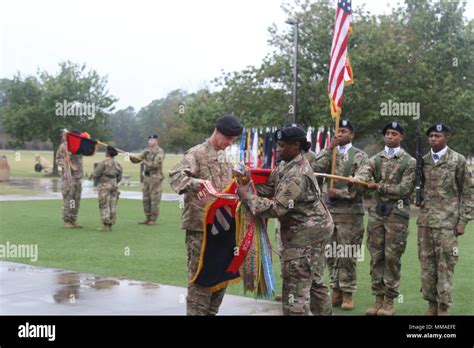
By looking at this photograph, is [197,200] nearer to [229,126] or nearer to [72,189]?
[229,126]

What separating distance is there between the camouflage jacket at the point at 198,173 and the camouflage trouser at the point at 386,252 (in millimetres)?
2539

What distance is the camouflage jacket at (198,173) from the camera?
657cm

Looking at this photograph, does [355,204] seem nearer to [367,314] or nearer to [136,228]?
[367,314]

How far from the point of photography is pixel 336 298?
910cm

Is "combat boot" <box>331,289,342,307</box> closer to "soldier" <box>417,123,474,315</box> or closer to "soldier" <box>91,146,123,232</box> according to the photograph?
"soldier" <box>417,123,474,315</box>

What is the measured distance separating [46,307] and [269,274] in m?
3.10

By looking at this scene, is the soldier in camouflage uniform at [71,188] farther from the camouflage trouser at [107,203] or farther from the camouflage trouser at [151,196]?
the camouflage trouser at [151,196]

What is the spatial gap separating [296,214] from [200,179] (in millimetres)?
974

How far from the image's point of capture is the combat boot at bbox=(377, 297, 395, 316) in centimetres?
834

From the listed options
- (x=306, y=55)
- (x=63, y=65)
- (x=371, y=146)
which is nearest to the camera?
(x=306, y=55)

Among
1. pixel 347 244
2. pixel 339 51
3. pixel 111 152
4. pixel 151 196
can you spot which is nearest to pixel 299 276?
pixel 347 244

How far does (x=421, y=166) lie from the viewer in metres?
8.40

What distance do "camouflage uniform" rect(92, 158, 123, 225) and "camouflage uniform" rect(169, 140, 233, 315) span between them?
32.7ft

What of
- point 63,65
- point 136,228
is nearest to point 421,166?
Result: point 136,228
